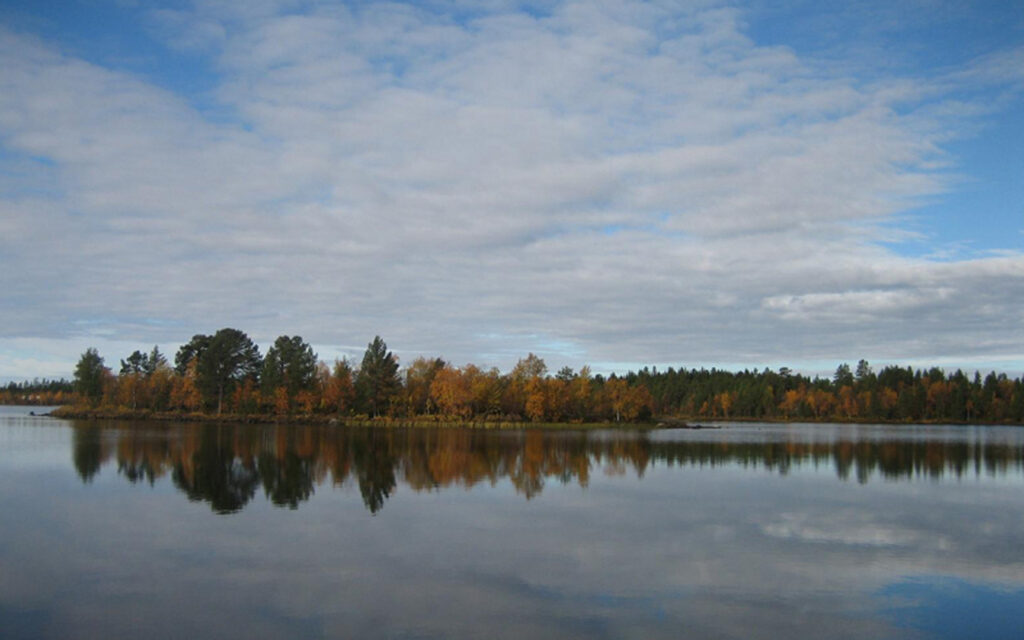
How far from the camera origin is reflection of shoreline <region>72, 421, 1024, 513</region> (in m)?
29.0

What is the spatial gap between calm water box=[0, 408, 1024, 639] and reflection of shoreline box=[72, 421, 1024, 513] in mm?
379

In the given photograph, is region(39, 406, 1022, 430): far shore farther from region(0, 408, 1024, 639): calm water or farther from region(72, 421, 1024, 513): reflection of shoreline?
region(0, 408, 1024, 639): calm water

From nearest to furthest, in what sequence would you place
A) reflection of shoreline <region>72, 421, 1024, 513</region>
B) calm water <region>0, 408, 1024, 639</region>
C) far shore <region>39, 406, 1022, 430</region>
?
calm water <region>0, 408, 1024, 639</region> < reflection of shoreline <region>72, 421, 1024, 513</region> < far shore <region>39, 406, 1022, 430</region>

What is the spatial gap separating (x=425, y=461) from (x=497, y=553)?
22416 millimetres

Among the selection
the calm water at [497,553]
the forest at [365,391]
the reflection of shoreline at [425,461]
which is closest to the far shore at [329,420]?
the forest at [365,391]

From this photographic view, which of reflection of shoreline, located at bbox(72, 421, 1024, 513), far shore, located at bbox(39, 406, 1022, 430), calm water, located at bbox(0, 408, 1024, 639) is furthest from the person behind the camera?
far shore, located at bbox(39, 406, 1022, 430)

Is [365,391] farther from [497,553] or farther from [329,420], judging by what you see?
[497,553]

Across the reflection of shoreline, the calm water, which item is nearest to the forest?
the reflection of shoreline

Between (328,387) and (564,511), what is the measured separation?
80.3 meters

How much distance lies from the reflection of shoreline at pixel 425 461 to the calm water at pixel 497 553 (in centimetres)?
38

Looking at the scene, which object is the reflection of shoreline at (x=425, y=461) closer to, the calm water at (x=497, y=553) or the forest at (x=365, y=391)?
the calm water at (x=497, y=553)

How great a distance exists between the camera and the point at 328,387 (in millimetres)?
98938

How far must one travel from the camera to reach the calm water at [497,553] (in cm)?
1223

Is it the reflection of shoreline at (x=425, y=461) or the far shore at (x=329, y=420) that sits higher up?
the reflection of shoreline at (x=425, y=461)
